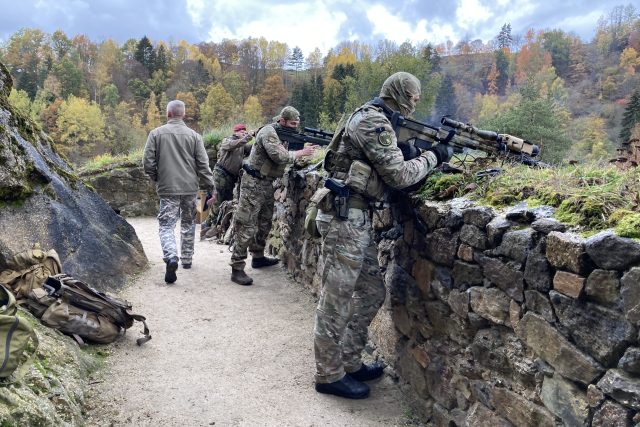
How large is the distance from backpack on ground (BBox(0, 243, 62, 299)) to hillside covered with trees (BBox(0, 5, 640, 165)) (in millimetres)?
22628

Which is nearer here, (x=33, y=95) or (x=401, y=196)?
(x=401, y=196)

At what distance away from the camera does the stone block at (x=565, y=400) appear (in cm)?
202

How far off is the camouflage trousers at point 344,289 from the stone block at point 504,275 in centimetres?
97

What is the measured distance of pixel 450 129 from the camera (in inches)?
142

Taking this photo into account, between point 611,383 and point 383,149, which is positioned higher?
point 383,149

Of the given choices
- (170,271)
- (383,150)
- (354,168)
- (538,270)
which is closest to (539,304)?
(538,270)

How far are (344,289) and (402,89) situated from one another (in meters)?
1.55

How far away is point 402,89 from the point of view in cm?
341

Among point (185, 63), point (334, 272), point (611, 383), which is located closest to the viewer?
point (611, 383)

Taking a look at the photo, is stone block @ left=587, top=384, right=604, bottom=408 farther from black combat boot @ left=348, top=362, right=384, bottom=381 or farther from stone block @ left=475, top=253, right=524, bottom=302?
black combat boot @ left=348, top=362, right=384, bottom=381

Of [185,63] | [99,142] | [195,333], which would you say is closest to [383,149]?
[195,333]

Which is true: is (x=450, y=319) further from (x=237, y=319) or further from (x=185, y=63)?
(x=185, y=63)

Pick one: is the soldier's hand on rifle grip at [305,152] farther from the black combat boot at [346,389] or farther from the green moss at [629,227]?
the green moss at [629,227]

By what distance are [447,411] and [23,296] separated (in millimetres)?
3294
